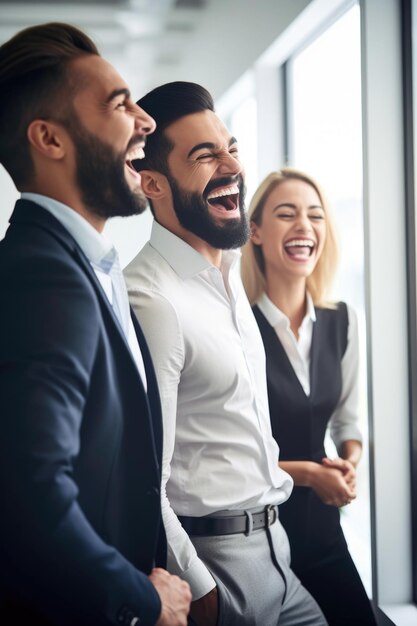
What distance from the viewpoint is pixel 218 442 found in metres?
1.60

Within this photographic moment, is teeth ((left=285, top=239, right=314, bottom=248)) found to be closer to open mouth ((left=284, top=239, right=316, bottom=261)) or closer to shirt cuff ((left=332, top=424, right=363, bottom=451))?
open mouth ((left=284, top=239, right=316, bottom=261))

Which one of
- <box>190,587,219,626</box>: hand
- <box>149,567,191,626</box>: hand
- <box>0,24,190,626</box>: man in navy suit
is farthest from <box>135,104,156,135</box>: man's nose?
<box>190,587,219,626</box>: hand

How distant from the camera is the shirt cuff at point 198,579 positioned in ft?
4.93

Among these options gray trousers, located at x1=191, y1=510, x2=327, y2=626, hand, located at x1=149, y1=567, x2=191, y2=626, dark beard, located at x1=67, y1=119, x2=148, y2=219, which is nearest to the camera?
hand, located at x1=149, y1=567, x2=191, y2=626

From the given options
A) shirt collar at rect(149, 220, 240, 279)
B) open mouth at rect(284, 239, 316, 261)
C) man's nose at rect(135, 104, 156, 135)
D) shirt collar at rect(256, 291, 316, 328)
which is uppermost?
man's nose at rect(135, 104, 156, 135)

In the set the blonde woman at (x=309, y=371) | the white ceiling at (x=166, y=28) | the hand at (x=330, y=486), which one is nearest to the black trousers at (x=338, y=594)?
the blonde woman at (x=309, y=371)

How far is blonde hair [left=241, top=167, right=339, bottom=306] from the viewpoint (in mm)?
2146

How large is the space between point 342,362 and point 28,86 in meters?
1.24

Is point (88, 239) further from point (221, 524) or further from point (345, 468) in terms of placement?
point (345, 468)

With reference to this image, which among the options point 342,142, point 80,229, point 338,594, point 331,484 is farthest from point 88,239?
point 342,142

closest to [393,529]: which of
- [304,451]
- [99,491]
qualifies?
[304,451]

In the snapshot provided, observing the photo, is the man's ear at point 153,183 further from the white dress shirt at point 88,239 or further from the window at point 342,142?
the window at point 342,142

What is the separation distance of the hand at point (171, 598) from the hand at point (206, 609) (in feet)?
0.77

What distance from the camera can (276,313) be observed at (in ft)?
6.88
